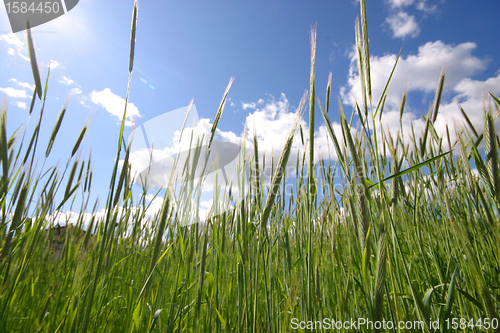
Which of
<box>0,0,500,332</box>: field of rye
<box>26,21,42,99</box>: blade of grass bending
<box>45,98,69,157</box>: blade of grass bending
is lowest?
<box>0,0,500,332</box>: field of rye

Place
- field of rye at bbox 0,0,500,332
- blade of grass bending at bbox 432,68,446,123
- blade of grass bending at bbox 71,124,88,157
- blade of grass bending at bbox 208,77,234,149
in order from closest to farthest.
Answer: field of rye at bbox 0,0,500,332 → blade of grass bending at bbox 208,77,234,149 → blade of grass bending at bbox 71,124,88,157 → blade of grass bending at bbox 432,68,446,123

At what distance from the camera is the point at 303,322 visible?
75cm

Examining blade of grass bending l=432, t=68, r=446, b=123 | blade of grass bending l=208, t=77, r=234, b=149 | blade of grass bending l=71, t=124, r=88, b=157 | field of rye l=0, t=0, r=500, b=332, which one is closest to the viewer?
field of rye l=0, t=0, r=500, b=332

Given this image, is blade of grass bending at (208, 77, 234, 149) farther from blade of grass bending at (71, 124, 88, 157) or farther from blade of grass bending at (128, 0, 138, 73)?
blade of grass bending at (71, 124, 88, 157)

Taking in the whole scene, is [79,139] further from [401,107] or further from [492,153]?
[401,107]

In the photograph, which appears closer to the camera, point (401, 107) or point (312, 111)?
point (312, 111)

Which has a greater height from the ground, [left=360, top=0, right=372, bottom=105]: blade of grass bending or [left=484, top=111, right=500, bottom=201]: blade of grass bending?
[left=360, top=0, right=372, bottom=105]: blade of grass bending

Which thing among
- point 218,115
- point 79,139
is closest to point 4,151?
point 79,139

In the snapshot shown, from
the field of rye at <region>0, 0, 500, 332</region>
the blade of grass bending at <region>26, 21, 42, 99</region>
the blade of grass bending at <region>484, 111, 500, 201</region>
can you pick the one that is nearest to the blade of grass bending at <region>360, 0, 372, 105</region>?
the field of rye at <region>0, 0, 500, 332</region>

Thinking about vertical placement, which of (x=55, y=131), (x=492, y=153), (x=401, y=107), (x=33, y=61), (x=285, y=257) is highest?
(x=401, y=107)

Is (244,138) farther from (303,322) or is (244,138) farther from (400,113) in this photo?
(400,113)

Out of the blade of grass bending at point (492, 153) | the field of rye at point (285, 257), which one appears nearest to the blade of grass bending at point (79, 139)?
the field of rye at point (285, 257)

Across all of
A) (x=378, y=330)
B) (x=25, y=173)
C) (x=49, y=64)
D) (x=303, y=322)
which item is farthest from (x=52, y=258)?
(x=378, y=330)

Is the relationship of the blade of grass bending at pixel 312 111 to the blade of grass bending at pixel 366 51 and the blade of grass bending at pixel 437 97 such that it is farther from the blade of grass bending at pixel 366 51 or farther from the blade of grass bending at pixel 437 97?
the blade of grass bending at pixel 437 97
